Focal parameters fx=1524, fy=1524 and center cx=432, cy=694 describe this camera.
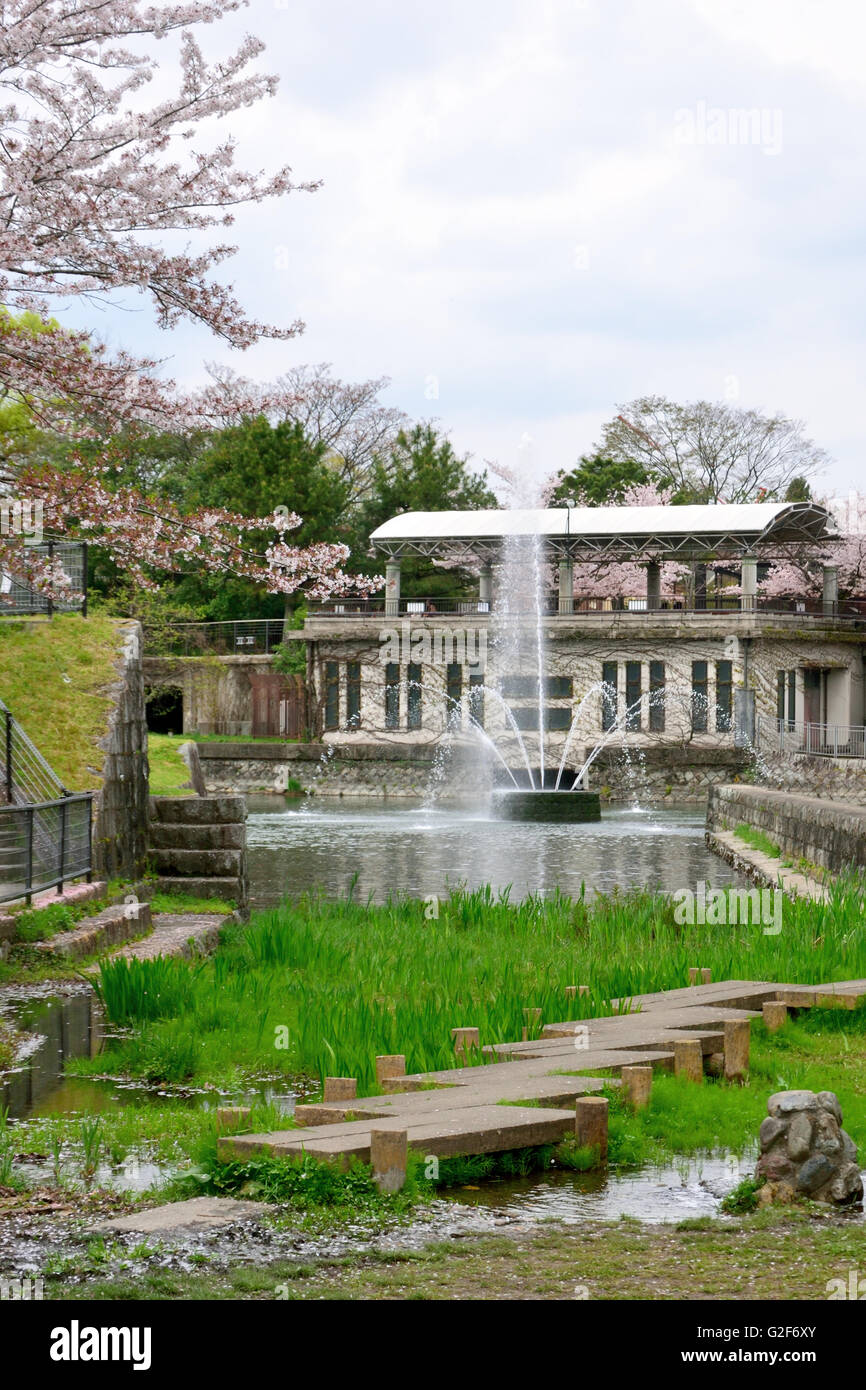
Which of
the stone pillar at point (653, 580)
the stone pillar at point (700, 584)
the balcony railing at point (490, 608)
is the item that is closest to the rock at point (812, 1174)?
the balcony railing at point (490, 608)

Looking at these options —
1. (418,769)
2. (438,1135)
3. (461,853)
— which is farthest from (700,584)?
(438,1135)

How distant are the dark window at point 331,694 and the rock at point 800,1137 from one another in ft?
158

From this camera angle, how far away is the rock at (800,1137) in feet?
19.9

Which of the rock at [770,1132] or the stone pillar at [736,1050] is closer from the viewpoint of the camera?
the rock at [770,1132]

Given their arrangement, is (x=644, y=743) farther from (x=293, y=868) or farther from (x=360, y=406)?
(x=293, y=868)

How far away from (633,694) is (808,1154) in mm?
45288

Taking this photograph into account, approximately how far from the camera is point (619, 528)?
167 feet

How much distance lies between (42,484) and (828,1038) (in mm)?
8663

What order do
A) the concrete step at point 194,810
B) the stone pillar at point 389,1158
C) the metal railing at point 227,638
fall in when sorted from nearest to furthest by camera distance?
the stone pillar at point 389,1158 < the concrete step at point 194,810 < the metal railing at point 227,638

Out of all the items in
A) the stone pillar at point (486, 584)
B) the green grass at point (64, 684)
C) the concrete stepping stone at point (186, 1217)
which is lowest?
the concrete stepping stone at point (186, 1217)

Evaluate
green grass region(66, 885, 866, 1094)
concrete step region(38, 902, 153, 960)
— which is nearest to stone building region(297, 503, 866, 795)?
concrete step region(38, 902, 153, 960)

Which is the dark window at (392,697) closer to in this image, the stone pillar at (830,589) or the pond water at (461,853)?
the pond water at (461,853)

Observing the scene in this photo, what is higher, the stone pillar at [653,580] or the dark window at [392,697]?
the stone pillar at [653,580]

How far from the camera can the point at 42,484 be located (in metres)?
14.0
